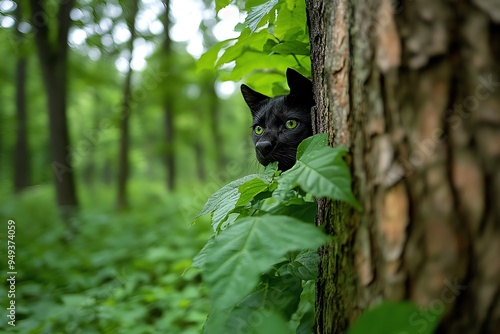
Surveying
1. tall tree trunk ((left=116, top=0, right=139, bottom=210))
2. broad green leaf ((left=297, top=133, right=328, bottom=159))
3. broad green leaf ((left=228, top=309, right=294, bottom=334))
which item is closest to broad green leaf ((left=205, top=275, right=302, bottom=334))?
broad green leaf ((left=228, top=309, right=294, bottom=334))

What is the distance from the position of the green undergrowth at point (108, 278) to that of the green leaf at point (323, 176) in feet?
1.80

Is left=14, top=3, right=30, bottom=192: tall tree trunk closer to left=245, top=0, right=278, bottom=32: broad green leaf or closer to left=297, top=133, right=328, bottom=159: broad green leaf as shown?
left=245, top=0, right=278, bottom=32: broad green leaf

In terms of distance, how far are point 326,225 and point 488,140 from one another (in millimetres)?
588

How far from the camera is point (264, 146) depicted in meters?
1.81

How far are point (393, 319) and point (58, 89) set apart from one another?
257 inches

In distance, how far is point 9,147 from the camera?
1962 centimetres

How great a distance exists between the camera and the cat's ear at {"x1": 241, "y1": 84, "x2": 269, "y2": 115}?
2.18 meters

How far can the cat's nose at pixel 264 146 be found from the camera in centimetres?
181

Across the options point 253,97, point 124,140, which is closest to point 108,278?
point 253,97

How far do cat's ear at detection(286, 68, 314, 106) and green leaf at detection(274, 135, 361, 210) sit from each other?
0.68m

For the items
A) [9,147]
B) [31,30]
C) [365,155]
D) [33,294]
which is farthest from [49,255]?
[9,147]

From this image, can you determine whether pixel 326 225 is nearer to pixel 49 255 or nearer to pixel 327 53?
pixel 327 53

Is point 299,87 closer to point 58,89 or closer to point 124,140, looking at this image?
point 58,89

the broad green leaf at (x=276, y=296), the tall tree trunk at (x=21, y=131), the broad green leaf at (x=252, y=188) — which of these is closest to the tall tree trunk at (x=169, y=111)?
the tall tree trunk at (x=21, y=131)
